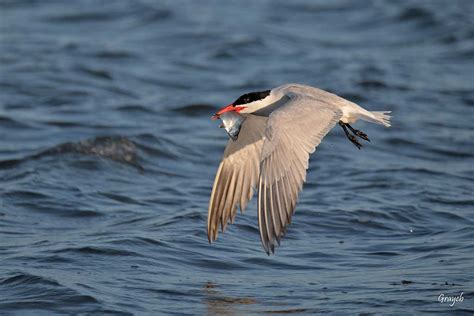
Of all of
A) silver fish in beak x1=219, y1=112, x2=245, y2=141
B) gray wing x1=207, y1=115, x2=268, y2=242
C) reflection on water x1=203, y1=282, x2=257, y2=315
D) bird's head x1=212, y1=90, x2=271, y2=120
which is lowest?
reflection on water x1=203, y1=282, x2=257, y2=315

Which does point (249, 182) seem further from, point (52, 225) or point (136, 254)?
point (52, 225)

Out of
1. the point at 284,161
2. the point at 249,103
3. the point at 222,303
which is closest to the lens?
the point at 284,161

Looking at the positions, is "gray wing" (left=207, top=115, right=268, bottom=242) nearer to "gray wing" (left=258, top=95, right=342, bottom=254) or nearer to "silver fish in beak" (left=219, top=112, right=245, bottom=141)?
"silver fish in beak" (left=219, top=112, right=245, bottom=141)

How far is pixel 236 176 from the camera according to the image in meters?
7.83

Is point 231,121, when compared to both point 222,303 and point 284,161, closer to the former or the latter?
point 284,161

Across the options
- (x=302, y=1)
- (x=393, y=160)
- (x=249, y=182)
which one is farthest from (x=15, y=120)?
(x=302, y=1)

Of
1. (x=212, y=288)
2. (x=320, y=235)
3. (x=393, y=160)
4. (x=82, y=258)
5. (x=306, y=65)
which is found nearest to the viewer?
(x=212, y=288)

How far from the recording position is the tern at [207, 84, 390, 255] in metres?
6.41

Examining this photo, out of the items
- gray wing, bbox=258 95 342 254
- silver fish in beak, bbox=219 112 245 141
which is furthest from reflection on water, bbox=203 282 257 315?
silver fish in beak, bbox=219 112 245 141

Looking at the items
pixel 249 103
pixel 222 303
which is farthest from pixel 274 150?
pixel 249 103

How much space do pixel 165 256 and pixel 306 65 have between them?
826 centimetres

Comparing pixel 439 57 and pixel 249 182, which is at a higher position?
pixel 249 182

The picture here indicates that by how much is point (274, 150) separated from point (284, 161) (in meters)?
0.11

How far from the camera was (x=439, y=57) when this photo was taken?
1614cm
